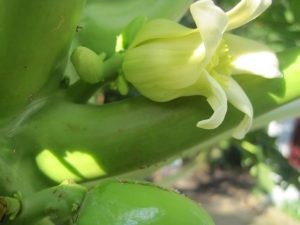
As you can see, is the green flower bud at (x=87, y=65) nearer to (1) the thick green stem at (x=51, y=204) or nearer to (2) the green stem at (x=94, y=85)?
(2) the green stem at (x=94, y=85)

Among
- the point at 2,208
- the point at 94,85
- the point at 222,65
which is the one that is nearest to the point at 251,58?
the point at 222,65

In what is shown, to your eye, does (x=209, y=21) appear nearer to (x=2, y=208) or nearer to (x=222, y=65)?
(x=222, y=65)

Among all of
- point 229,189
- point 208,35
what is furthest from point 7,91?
point 229,189

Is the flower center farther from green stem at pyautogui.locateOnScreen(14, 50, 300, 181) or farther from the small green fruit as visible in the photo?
the small green fruit

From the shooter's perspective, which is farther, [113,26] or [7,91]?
[113,26]

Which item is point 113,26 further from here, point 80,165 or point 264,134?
point 264,134

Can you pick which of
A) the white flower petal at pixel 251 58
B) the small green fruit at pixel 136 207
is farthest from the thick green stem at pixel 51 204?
the white flower petal at pixel 251 58

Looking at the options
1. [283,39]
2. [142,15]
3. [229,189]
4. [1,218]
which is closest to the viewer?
[1,218]

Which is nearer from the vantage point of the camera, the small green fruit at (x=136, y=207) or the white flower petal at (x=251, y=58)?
the small green fruit at (x=136, y=207)
